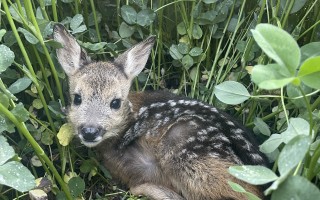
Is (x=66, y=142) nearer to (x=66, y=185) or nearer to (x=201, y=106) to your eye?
(x=66, y=185)

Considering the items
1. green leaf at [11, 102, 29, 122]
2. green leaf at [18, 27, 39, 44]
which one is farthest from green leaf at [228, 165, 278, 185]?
green leaf at [18, 27, 39, 44]

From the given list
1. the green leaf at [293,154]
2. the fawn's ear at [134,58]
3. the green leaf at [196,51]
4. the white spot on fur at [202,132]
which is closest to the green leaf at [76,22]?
the fawn's ear at [134,58]

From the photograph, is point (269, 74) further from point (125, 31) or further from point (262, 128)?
point (125, 31)

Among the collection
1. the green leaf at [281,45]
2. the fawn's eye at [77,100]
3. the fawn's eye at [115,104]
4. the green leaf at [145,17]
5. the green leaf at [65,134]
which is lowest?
the green leaf at [65,134]

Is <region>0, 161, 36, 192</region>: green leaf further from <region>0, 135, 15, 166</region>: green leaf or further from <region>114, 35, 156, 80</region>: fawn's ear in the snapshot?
<region>114, 35, 156, 80</region>: fawn's ear

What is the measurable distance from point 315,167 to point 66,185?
57.3 inches

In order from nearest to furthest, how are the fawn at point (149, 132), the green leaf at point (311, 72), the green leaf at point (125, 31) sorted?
the green leaf at point (311, 72), the fawn at point (149, 132), the green leaf at point (125, 31)

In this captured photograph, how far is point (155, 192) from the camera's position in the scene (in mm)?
3520

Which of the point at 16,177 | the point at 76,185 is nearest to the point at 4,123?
the point at 16,177

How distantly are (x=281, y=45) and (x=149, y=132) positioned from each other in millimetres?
1938

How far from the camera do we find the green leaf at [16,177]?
2.24 m

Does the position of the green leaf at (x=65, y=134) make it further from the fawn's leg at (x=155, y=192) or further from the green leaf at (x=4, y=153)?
the green leaf at (x=4, y=153)

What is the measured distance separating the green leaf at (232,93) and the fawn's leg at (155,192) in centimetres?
101

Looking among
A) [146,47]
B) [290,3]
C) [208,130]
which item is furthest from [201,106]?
[290,3]
